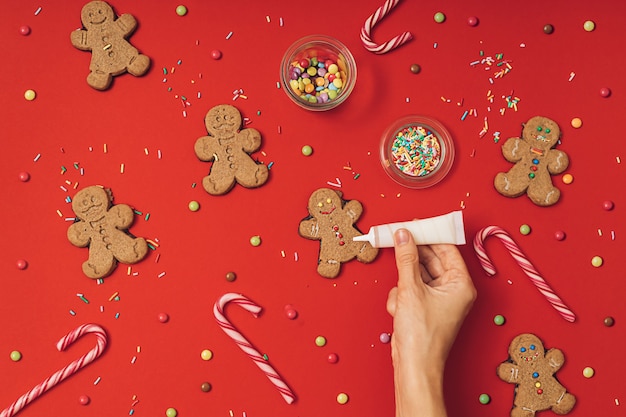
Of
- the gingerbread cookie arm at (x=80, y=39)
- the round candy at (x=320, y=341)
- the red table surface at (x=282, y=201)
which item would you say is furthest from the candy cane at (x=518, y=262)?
the gingerbread cookie arm at (x=80, y=39)

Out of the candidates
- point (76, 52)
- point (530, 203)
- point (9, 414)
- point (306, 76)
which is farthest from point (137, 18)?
point (530, 203)

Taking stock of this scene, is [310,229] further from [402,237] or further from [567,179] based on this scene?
[567,179]

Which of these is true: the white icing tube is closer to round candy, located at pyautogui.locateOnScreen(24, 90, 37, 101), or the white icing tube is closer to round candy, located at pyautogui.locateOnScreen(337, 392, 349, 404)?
round candy, located at pyautogui.locateOnScreen(337, 392, 349, 404)

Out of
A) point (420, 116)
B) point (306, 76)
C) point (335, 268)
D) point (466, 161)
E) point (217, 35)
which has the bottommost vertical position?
point (335, 268)

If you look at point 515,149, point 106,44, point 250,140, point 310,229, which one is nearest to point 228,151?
point 250,140

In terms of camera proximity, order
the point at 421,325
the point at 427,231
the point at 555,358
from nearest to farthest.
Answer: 1. the point at 421,325
2. the point at 427,231
3. the point at 555,358

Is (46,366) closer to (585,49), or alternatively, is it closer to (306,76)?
(306,76)

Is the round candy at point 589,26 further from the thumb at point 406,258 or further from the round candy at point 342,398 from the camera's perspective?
the round candy at point 342,398
